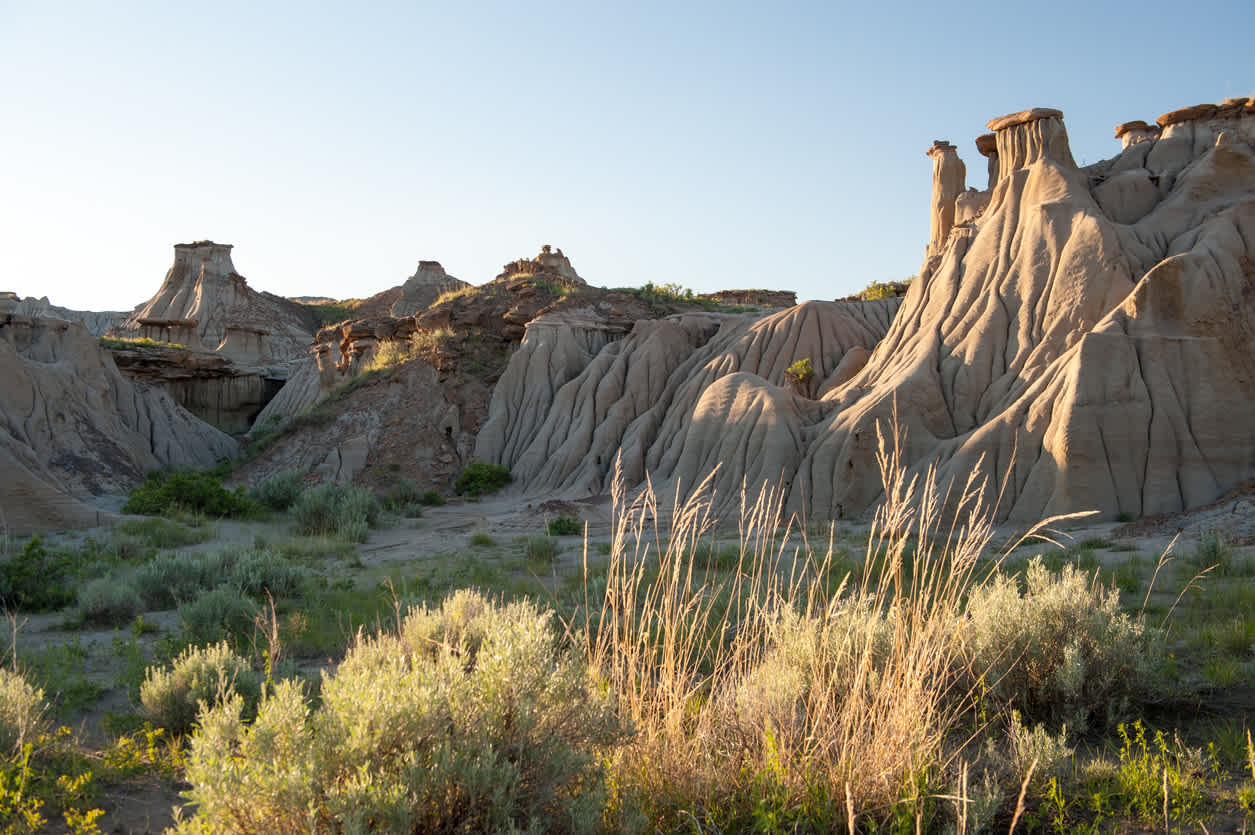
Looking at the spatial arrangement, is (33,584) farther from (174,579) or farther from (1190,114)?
(1190,114)

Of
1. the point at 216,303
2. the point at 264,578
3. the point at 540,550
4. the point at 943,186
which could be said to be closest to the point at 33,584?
the point at 264,578

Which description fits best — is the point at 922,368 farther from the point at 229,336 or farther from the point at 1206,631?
the point at 229,336

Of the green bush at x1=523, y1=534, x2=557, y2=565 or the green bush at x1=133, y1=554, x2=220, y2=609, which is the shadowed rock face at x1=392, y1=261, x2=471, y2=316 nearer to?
the green bush at x1=523, y1=534, x2=557, y2=565

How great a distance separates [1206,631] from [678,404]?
64.8 feet

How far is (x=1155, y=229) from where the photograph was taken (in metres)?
19.2

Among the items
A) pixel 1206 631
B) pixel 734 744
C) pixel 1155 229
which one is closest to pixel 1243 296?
pixel 1155 229

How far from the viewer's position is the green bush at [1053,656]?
215 inches

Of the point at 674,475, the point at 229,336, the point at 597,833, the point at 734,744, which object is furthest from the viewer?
the point at 229,336

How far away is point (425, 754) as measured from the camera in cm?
323

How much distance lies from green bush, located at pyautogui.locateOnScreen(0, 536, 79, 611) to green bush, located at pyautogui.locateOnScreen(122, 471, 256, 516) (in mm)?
9035

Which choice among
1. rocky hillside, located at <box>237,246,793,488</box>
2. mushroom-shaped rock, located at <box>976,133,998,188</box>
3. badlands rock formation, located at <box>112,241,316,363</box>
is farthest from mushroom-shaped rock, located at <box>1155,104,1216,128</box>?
badlands rock formation, located at <box>112,241,316,363</box>

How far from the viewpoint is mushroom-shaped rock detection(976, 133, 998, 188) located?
22.9 meters

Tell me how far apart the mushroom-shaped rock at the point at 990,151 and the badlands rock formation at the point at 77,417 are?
24.1 m

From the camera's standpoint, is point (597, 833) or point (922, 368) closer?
point (597, 833)
